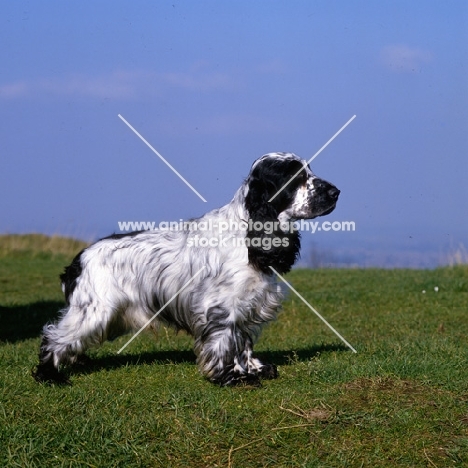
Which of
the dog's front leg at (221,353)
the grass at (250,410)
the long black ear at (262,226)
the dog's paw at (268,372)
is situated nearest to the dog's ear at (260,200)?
the long black ear at (262,226)

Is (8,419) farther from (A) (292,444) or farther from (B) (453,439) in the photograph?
(B) (453,439)

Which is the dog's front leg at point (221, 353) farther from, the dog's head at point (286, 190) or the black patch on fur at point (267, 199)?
the dog's head at point (286, 190)

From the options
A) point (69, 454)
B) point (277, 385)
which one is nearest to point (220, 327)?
point (277, 385)

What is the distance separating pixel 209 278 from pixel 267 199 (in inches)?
32.7

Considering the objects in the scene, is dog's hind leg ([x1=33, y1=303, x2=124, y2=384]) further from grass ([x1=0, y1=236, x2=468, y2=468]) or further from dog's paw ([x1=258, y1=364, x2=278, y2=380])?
dog's paw ([x1=258, y1=364, x2=278, y2=380])

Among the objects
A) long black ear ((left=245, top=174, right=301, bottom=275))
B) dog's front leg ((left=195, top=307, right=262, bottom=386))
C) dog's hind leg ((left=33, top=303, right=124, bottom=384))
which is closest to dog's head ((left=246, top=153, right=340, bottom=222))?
long black ear ((left=245, top=174, right=301, bottom=275))

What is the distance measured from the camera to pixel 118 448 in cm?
536

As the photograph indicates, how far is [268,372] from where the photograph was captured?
23.1ft

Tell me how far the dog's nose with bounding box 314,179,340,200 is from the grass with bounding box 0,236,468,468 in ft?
4.83

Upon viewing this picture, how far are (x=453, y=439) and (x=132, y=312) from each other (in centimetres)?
304

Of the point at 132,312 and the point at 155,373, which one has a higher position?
the point at 132,312

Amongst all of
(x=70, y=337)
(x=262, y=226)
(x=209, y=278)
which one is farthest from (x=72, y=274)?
(x=262, y=226)

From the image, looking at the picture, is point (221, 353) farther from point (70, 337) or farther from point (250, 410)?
point (70, 337)

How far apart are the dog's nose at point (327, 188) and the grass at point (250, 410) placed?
1471mm
